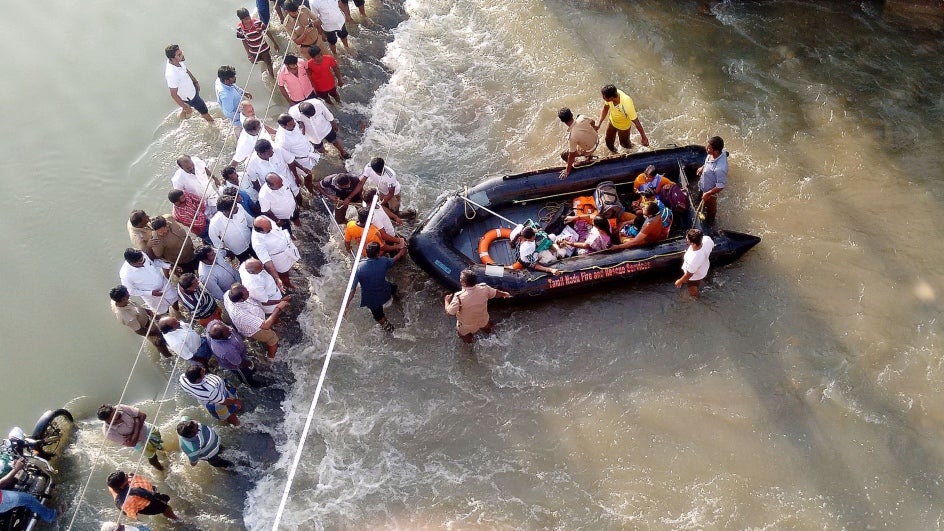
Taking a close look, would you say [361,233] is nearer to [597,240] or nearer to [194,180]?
[194,180]

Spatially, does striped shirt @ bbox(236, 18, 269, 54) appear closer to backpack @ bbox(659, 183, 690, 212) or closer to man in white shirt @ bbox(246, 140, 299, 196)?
man in white shirt @ bbox(246, 140, 299, 196)

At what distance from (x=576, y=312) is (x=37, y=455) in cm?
611

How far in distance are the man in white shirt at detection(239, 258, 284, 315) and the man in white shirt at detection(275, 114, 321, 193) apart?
1904 millimetres

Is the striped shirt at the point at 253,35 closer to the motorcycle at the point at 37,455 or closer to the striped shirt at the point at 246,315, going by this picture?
the striped shirt at the point at 246,315

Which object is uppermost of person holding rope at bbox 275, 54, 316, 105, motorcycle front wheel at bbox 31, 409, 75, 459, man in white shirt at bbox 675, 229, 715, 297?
man in white shirt at bbox 675, 229, 715, 297

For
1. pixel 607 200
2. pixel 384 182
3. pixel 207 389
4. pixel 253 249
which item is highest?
pixel 607 200

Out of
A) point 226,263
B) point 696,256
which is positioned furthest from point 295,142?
point 696,256

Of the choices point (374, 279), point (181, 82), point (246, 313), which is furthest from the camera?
point (181, 82)

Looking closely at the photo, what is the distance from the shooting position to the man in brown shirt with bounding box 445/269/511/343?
6422 mm

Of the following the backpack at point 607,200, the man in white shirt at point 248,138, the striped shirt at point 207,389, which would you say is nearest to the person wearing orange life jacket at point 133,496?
the striped shirt at point 207,389

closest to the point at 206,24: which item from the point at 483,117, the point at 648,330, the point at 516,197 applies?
the point at 483,117

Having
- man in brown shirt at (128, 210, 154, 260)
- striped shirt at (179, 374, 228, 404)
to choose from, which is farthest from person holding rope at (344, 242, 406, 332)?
man in brown shirt at (128, 210, 154, 260)

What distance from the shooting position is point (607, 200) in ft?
24.9

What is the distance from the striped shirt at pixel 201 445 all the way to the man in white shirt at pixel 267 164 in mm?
2986
